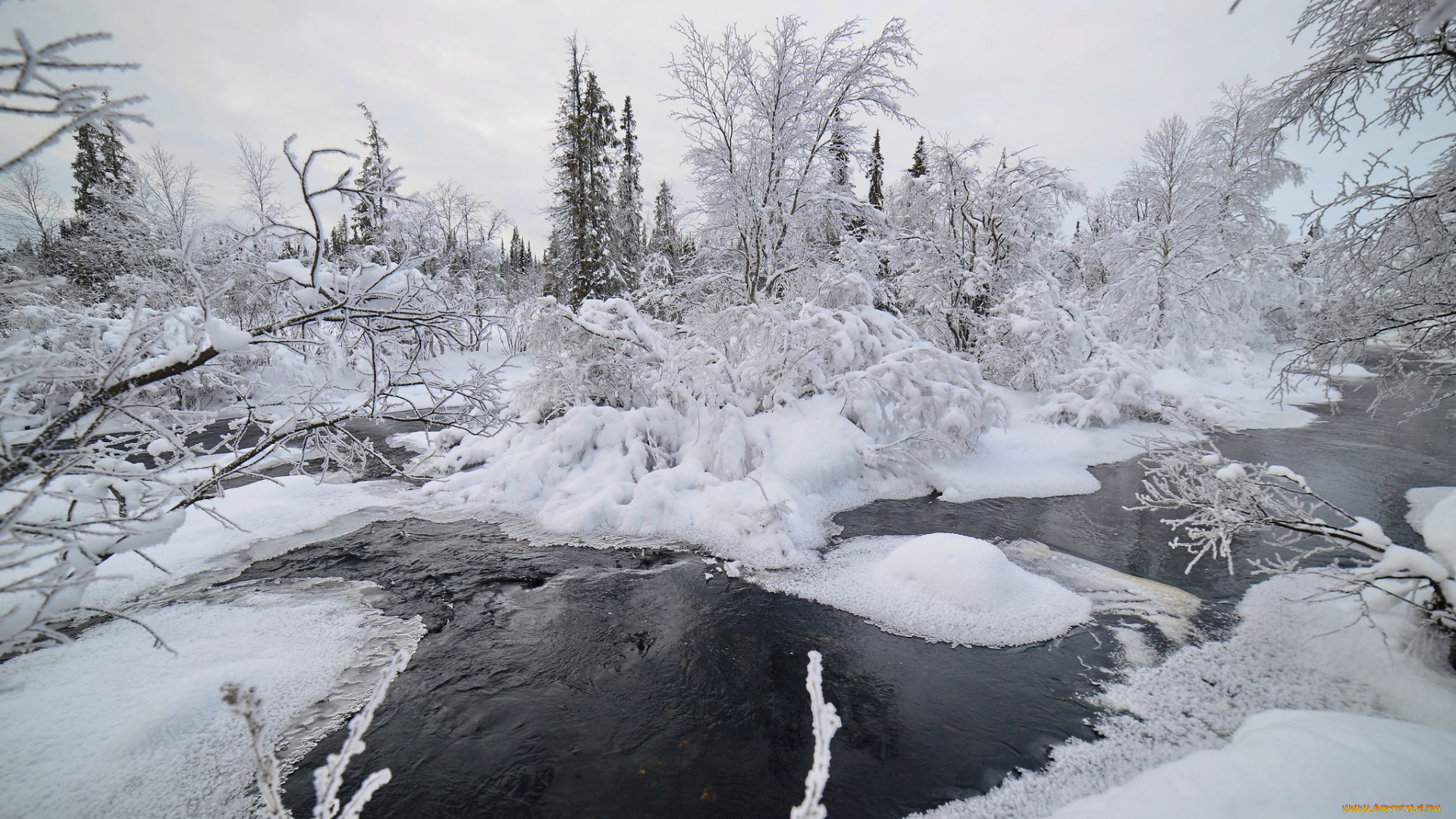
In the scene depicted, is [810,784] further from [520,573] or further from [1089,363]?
[1089,363]

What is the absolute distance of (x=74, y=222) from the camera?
25812 mm

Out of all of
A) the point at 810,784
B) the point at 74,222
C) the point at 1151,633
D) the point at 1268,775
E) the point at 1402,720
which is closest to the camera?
the point at 810,784

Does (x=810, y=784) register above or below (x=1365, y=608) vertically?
above

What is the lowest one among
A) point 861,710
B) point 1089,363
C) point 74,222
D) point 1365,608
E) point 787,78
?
point 861,710

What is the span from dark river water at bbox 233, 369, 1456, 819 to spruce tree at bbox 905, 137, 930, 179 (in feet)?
41.9

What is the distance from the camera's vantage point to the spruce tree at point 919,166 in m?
15.9

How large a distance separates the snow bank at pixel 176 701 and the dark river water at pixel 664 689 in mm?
372

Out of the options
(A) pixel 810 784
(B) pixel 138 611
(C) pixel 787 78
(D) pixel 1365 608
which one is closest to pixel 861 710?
(A) pixel 810 784

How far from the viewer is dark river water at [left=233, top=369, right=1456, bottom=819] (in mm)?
3258

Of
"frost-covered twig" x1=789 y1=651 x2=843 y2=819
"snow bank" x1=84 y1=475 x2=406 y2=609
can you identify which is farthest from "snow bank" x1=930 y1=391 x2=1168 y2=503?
"snow bank" x1=84 y1=475 x2=406 y2=609

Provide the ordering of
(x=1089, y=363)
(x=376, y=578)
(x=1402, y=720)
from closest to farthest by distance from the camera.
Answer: (x=1402, y=720) < (x=376, y=578) < (x=1089, y=363)

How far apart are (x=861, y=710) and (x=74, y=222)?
39832 millimetres

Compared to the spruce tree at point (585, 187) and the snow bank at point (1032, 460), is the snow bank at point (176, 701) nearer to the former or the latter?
the snow bank at point (1032, 460)

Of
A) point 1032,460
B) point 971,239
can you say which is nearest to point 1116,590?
point 1032,460
